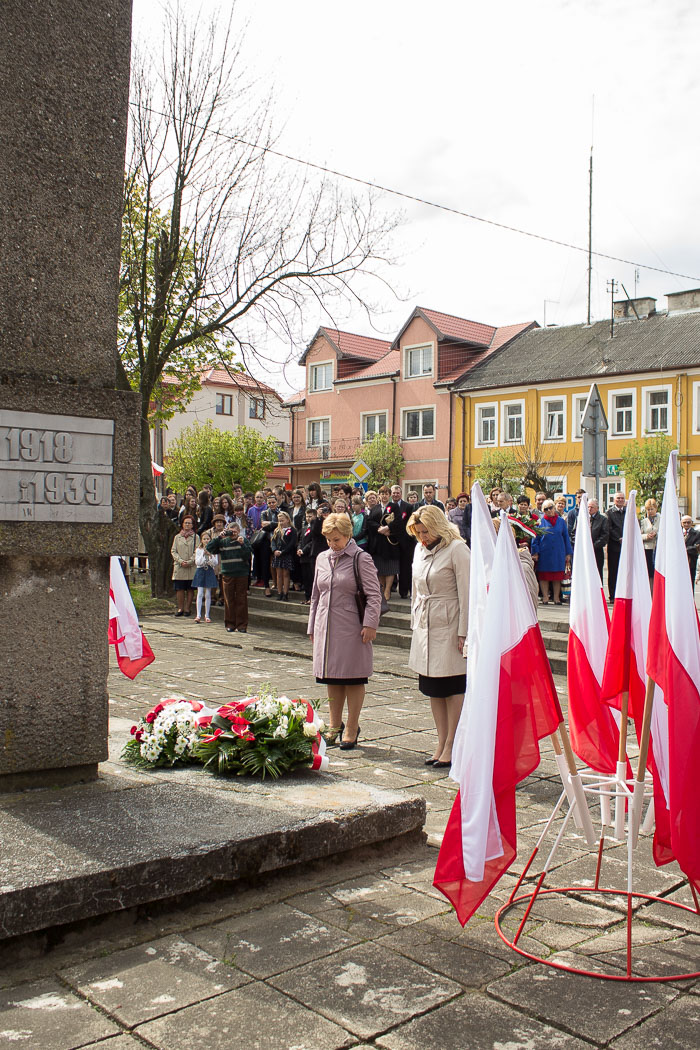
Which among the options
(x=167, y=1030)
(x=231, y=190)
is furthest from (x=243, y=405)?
(x=167, y=1030)

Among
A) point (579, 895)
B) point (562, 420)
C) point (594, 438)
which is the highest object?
point (562, 420)

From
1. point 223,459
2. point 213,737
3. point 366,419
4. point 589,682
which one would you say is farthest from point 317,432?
point 589,682

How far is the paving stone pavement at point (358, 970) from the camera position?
2977 millimetres

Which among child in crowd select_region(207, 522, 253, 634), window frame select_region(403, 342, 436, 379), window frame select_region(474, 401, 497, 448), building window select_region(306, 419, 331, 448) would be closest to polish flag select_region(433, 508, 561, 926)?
child in crowd select_region(207, 522, 253, 634)

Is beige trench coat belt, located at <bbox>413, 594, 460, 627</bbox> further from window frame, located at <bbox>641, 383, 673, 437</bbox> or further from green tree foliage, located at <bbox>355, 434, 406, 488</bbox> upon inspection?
green tree foliage, located at <bbox>355, 434, 406, 488</bbox>

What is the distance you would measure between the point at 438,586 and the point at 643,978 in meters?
3.76

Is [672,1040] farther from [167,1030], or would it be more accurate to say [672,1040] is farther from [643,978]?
[167,1030]

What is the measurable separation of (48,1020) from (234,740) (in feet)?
6.91

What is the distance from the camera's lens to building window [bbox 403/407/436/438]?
45.6 meters

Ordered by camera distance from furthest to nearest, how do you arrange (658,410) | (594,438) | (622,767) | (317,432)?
1. (317,432)
2. (658,410)
3. (594,438)
4. (622,767)

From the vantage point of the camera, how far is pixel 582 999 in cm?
323

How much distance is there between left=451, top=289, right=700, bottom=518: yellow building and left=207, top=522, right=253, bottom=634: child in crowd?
85.3 feet

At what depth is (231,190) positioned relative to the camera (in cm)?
1752

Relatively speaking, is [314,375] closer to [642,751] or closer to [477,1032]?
[642,751]
